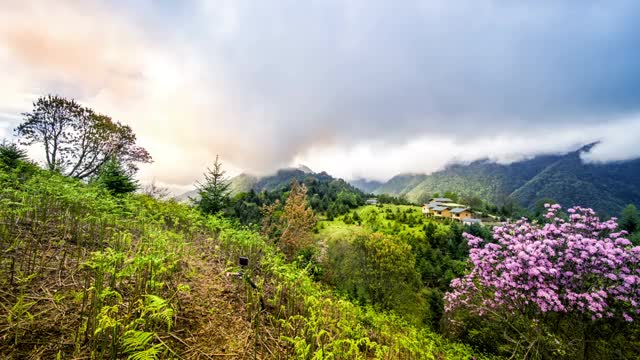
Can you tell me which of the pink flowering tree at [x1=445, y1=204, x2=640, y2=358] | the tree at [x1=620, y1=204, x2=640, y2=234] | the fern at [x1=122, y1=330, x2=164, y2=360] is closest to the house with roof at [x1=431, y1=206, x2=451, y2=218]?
the tree at [x1=620, y1=204, x2=640, y2=234]

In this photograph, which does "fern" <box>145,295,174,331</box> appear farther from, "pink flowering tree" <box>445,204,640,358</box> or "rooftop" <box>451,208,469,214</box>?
"rooftop" <box>451,208,469,214</box>

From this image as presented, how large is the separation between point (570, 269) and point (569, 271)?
1.11 ft

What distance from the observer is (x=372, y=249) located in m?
22.1

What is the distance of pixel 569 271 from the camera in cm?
775

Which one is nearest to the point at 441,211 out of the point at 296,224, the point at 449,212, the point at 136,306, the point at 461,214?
the point at 449,212

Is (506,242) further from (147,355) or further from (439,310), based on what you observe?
(439,310)

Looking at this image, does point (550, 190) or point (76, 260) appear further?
point (550, 190)

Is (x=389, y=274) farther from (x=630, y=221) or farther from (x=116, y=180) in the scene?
(x=630, y=221)

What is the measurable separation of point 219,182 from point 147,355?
541 inches

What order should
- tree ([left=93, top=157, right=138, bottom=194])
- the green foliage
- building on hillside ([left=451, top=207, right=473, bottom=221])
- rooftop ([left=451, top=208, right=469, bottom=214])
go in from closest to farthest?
tree ([left=93, top=157, right=138, bottom=194])
the green foliage
building on hillside ([left=451, top=207, right=473, bottom=221])
rooftop ([left=451, top=208, right=469, bottom=214])

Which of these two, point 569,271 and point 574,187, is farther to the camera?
point 574,187

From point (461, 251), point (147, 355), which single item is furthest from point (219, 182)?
point (461, 251)

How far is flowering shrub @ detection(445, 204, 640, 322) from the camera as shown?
7281mm

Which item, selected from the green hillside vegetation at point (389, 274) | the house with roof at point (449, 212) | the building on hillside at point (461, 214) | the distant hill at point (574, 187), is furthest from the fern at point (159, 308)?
the distant hill at point (574, 187)
